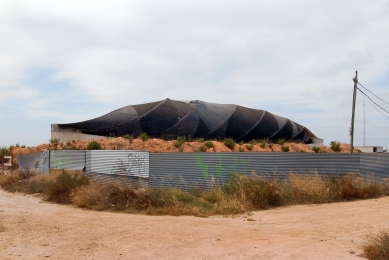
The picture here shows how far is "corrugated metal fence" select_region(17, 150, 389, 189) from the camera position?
13.8 m

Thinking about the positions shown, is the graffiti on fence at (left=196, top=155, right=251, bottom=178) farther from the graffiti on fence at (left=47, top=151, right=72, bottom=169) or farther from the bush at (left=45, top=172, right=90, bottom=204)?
the graffiti on fence at (left=47, top=151, right=72, bottom=169)

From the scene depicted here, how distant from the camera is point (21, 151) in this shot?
37.9 meters

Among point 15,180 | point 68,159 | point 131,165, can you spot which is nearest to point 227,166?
point 131,165

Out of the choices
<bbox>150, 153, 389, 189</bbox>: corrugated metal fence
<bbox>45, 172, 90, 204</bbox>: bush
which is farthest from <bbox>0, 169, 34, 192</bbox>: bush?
<bbox>150, 153, 389, 189</bbox>: corrugated metal fence

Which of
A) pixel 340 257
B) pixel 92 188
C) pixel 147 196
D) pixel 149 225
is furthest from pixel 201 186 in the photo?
pixel 340 257

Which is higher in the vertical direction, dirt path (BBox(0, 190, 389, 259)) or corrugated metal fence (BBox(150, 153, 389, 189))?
corrugated metal fence (BBox(150, 153, 389, 189))

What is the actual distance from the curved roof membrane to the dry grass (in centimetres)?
2244

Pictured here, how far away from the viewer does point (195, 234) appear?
8531 millimetres

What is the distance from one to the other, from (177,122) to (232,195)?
24.8m

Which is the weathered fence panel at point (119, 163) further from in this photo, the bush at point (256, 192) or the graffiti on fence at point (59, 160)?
the bush at point (256, 192)

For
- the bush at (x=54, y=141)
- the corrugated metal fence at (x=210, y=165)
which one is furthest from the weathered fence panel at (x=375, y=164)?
the bush at (x=54, y=141)

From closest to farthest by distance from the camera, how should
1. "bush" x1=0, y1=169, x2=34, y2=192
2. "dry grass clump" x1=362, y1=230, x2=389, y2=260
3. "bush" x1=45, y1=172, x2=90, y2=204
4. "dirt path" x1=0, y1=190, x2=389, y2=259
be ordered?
"dry grass clump" x1=362, y1=230, x2=389, y2=260, "dirt path" x1=0, y1=190, x2=389, y2=259, "bush" x1=45, y1=172, x2=90, y2=204, "bush" x1=0, y1=169, x2=34, y2=192

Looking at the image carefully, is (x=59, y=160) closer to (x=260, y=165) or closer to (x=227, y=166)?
(x=227, y=166)

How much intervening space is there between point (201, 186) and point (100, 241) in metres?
7.13
